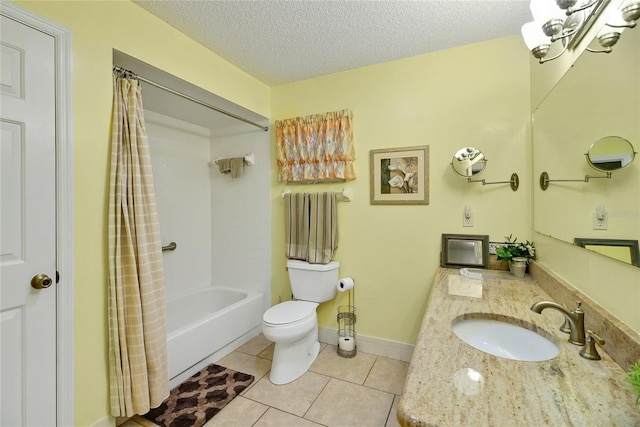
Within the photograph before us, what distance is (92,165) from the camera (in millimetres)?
1423

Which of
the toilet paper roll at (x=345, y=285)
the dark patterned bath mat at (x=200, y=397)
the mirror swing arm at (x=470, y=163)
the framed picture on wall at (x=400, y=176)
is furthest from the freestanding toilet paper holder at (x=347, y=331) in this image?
the mirror swing arm at (x=470, y=163)

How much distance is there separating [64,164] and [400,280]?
2.19 metres

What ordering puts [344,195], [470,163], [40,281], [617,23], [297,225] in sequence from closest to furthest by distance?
[617,23] → [40,281] → [470,163] → [344,195] → [297,225]

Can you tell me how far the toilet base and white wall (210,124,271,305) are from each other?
790 mm

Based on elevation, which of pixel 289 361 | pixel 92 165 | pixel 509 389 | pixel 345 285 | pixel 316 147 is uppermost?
pixel 316 147

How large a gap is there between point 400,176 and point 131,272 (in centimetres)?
188

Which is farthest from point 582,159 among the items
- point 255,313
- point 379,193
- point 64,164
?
point 255,313

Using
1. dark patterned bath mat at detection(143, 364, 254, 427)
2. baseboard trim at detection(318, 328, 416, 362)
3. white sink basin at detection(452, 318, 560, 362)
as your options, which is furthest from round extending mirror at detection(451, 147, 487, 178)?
dark patterned bath mat at detection(143, 364, 254, 427)

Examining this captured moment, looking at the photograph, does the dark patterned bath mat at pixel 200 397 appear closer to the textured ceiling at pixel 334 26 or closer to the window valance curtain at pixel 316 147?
the window valance curtain at pixel 316 147

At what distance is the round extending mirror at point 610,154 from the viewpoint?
34.5 inches

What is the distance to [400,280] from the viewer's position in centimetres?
224

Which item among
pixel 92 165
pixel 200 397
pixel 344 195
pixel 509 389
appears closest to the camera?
pixel 509 389

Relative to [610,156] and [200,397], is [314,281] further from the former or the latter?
[610,156]

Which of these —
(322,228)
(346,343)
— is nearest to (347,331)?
(346,343)
